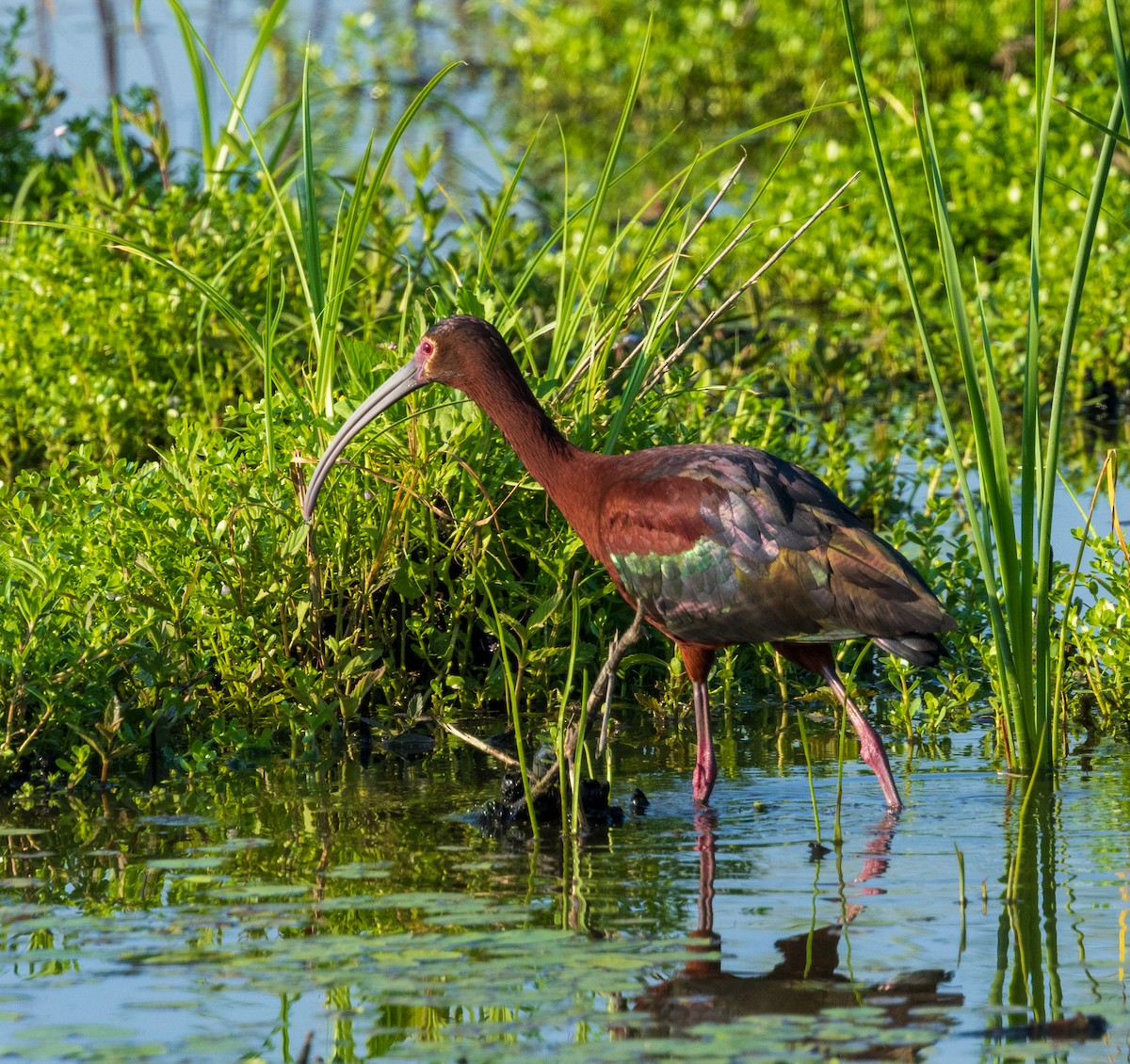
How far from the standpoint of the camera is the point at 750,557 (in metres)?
4.84

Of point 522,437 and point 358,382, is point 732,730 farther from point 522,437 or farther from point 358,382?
point 358,382

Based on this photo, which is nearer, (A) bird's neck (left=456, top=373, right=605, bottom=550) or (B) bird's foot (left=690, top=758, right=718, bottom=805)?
(B) bird's foot (left=690, top=758, right=718, bottom=805)

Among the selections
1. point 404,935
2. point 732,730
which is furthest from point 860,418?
point 404,935

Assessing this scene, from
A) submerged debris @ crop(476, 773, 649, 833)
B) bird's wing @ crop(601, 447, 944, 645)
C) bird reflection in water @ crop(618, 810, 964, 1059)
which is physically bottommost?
bird reflection in water @ crop(618, 810, 964, 1059)

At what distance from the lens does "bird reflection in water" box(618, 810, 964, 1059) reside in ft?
10.6

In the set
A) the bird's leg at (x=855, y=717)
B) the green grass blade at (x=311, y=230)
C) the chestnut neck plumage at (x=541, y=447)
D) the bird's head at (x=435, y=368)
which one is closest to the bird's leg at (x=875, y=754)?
the bird's leg at (x=855, y=717)

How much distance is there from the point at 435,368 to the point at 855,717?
1.55 metres

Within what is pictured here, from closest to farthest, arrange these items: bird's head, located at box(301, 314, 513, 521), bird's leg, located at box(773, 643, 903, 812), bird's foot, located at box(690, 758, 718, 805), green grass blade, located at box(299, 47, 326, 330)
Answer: bird's leg, located at box(773, 643, 903, 812) < bird's foot, located at box(690, 758, 718, 805) < bird's head, located at box(301, 314, 513, 521) < green grass blade, located at box(299, 47, 326, 330)

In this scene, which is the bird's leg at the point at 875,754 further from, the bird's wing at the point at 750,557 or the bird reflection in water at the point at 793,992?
the bird reflection in water at the point at 793,992

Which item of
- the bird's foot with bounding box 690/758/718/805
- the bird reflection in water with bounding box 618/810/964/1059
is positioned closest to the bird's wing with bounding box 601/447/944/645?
the bird's foot with bounding box 690/758/718/805

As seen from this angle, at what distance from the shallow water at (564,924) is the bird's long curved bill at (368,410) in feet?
2.73

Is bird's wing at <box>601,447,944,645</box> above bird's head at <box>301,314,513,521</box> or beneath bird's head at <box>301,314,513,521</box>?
beneath

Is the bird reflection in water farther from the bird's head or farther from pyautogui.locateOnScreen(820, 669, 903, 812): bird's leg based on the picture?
the bird's head

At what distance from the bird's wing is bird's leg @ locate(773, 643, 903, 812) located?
17 cm
